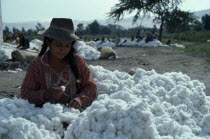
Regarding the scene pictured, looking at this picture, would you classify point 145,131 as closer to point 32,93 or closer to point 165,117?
point 165,117

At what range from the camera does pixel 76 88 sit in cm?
262

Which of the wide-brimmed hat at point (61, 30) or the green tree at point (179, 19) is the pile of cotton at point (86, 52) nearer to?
the wide-brimmed hat at point (61, 30)

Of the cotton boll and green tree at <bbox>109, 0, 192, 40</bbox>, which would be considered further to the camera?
green tree at <bbox>109, 0, 192, 40</bbox>

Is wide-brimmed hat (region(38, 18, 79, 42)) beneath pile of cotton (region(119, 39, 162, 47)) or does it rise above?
above

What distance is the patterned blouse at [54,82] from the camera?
7.91 ft

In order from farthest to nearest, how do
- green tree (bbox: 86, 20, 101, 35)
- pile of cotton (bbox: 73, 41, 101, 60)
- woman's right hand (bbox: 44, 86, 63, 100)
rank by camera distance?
1. green tree (bbox: 86, 20, 101, 35)
2. pile of cotton (bbox: 73, 41, 101, 60)
3. woman's right hand (bbox: 44, 86, 63, 100)

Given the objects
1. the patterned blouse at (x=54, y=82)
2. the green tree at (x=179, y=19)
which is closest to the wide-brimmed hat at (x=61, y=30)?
the patterned blouse at (x=54, y=82)

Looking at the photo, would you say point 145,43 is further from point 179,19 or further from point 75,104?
point 75,104

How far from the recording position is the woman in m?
2.36

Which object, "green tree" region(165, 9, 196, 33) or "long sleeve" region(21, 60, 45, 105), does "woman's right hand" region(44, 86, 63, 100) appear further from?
"green tree" region(165, 9, 196, 33)

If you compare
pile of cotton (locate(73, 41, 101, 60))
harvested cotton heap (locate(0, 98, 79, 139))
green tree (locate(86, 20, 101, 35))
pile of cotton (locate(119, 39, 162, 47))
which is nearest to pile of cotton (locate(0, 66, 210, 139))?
harvested cotton heap (locate(0, 98, 79, 139))

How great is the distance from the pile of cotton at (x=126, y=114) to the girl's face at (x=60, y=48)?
47 centimetres

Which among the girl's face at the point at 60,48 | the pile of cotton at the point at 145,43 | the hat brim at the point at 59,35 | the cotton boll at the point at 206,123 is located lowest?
the pile of cotton at the point at 145,43

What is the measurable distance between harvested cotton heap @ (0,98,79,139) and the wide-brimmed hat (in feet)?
1.87
